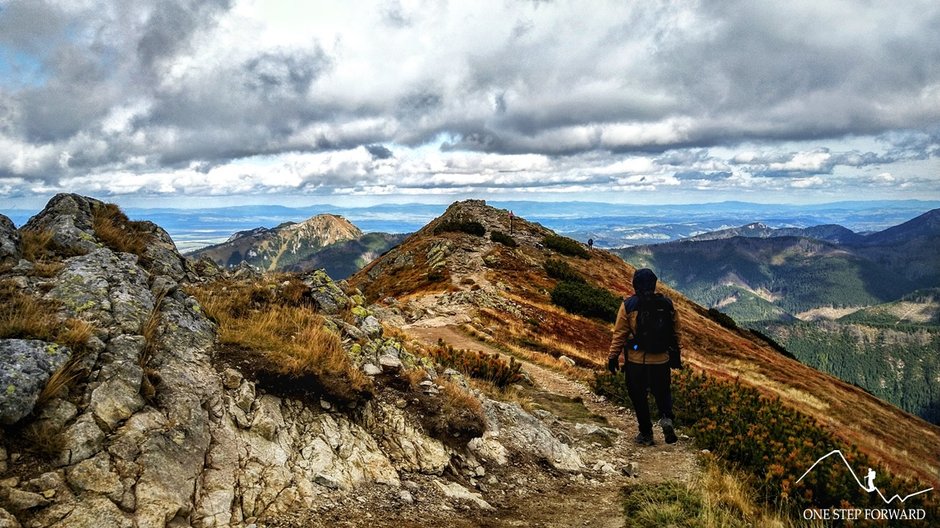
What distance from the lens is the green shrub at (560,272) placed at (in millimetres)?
46625

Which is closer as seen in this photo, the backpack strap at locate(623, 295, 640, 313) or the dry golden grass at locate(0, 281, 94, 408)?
the dry golden grass at locate(0, 281, 94, 408)

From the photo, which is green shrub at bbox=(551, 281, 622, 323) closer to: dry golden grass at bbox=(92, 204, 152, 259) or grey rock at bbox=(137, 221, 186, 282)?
grey rock at bbox=(137, 221, 186, 282)

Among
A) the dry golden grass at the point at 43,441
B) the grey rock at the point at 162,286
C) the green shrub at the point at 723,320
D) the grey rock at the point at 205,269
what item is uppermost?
the grey rock at the point at 162,286

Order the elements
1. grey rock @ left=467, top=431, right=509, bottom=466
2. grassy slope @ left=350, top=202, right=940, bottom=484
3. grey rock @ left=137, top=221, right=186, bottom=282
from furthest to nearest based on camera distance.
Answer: grassy slope @ left=350, top=202, right=940, bottom=484 → grey rock @ left=137, top=221, right=186, bottom=282 → grey rock @ left=467, top=431, right=509, bottom=466

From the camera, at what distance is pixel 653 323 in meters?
10.1

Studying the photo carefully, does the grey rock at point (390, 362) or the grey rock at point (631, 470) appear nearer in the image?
the grey rock at point (631, 470)

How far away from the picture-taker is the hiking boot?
10969 mm

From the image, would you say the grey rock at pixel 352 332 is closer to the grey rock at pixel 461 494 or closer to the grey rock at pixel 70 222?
the grey rock at pixel 461 494

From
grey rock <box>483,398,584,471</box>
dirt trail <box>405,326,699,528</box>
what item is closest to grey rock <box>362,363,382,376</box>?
grey rock <box>483,398,584,471</box>

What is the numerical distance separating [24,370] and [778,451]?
1170 centimetres

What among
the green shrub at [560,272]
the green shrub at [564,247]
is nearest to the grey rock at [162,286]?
the green shrub at [560,272]

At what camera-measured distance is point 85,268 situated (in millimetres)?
8266

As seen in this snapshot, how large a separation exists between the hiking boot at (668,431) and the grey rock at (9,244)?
41.5 feet

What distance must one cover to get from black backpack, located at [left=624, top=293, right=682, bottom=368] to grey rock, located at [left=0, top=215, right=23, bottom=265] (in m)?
11.1
